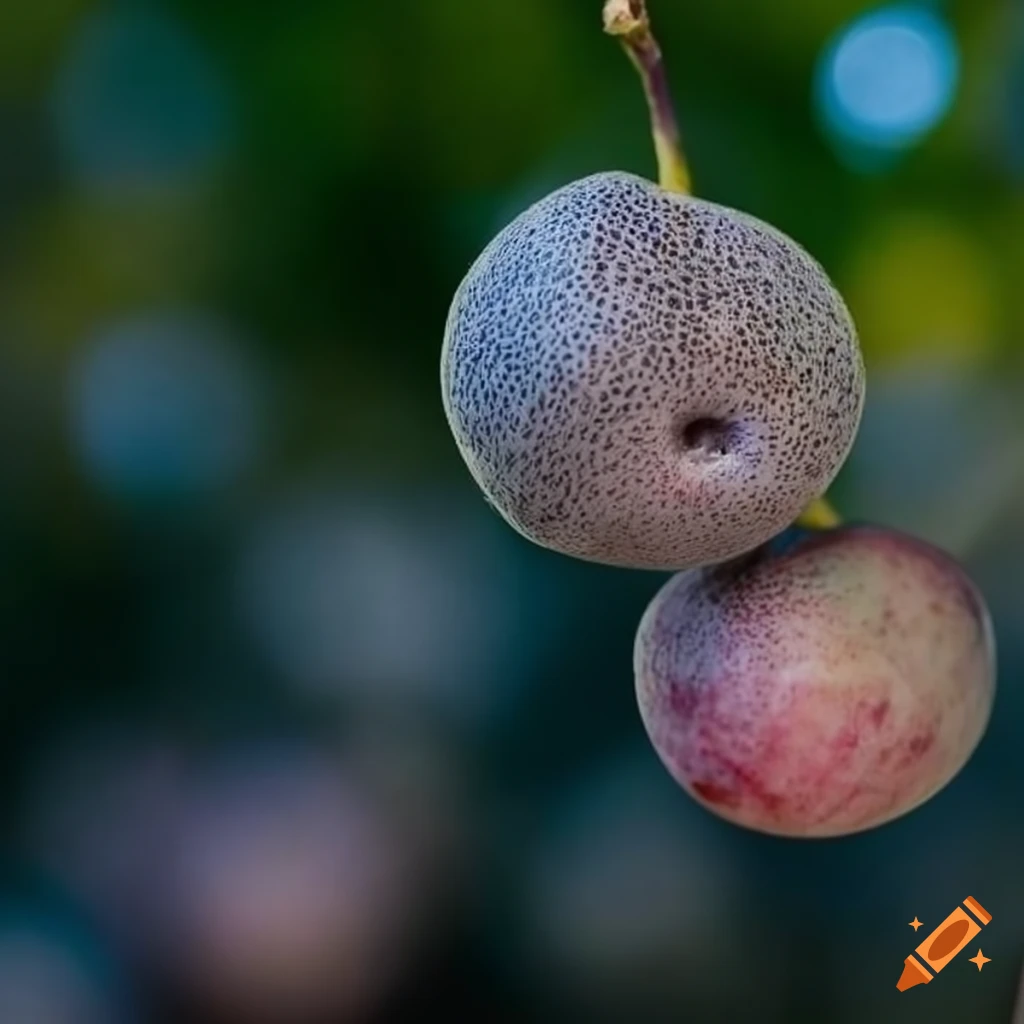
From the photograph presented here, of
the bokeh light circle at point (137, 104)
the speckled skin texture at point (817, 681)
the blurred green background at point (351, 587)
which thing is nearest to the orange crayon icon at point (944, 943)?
the blurred green background at point (351, 587)

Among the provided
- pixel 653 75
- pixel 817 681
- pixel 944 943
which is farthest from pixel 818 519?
pixel 944 943

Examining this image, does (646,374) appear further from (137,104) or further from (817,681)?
(137,104)

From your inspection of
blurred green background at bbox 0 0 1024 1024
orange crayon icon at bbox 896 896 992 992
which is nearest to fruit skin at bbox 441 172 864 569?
orange crayon icon at bbox 896 896 992 992

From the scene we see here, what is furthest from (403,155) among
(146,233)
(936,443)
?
(936,443)

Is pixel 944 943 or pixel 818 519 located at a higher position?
pixel 818 519

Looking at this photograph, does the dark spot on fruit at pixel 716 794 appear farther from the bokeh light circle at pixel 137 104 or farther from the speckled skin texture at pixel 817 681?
the bokeh light circle at pixel 137 104

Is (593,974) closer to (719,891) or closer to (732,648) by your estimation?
(719,891)
